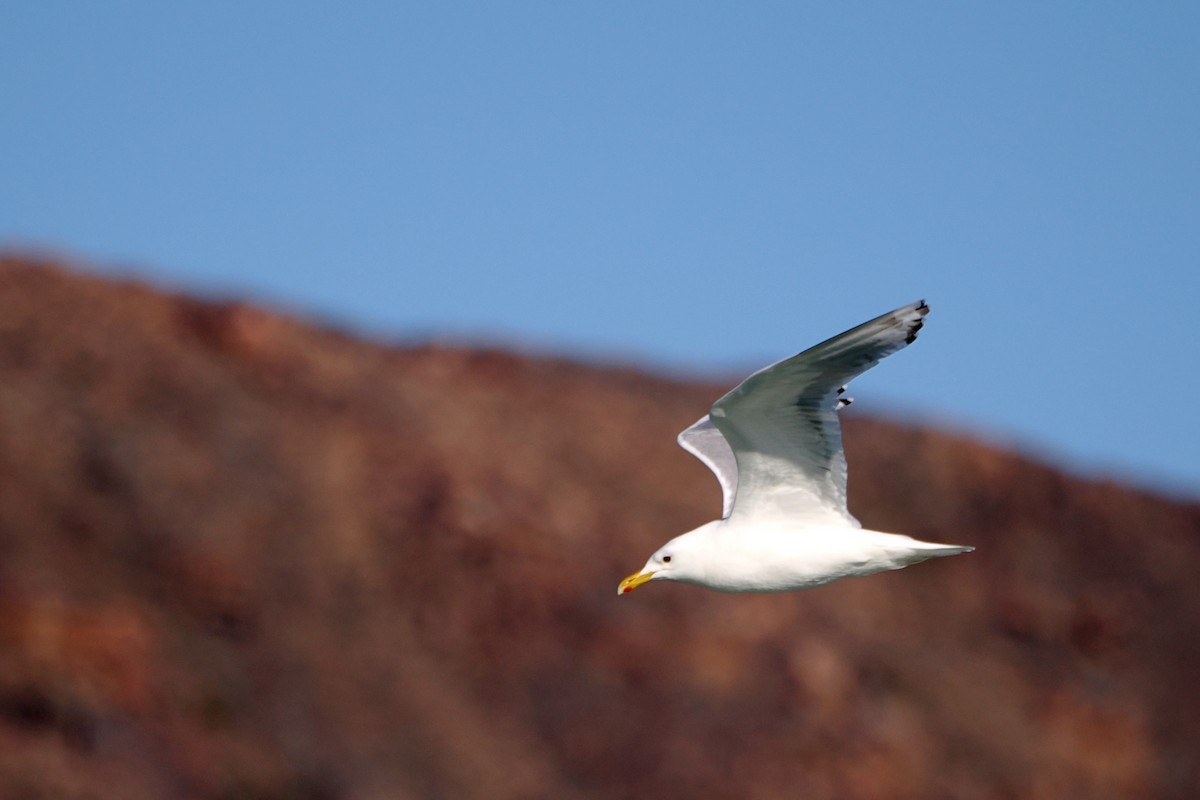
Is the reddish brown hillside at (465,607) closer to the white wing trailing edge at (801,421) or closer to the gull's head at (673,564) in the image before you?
the gull's head at (673,564)

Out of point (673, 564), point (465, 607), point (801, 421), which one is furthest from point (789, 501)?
point (465, 607)

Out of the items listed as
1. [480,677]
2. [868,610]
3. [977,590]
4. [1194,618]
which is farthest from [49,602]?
[1194,618]

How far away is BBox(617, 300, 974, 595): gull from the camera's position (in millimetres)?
10031

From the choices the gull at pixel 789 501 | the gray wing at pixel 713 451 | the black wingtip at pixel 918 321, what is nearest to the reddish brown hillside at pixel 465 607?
the gray wing at pixel 713 451

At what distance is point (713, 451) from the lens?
12375mm

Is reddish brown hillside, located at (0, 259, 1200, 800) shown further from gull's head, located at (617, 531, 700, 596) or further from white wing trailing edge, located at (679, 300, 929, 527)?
white wing trailing edge, located at (679, 300, 929, 527)

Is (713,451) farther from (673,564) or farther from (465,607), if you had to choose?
(465,607)

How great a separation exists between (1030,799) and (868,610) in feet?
12.6

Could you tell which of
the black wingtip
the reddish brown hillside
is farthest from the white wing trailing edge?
the reddish brown hillside

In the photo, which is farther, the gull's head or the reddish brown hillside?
the reddish brown hillside

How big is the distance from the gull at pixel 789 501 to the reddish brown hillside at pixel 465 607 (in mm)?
8948

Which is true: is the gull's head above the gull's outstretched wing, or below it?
below

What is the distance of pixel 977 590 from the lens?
1162 inches

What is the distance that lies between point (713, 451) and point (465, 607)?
1188cm
